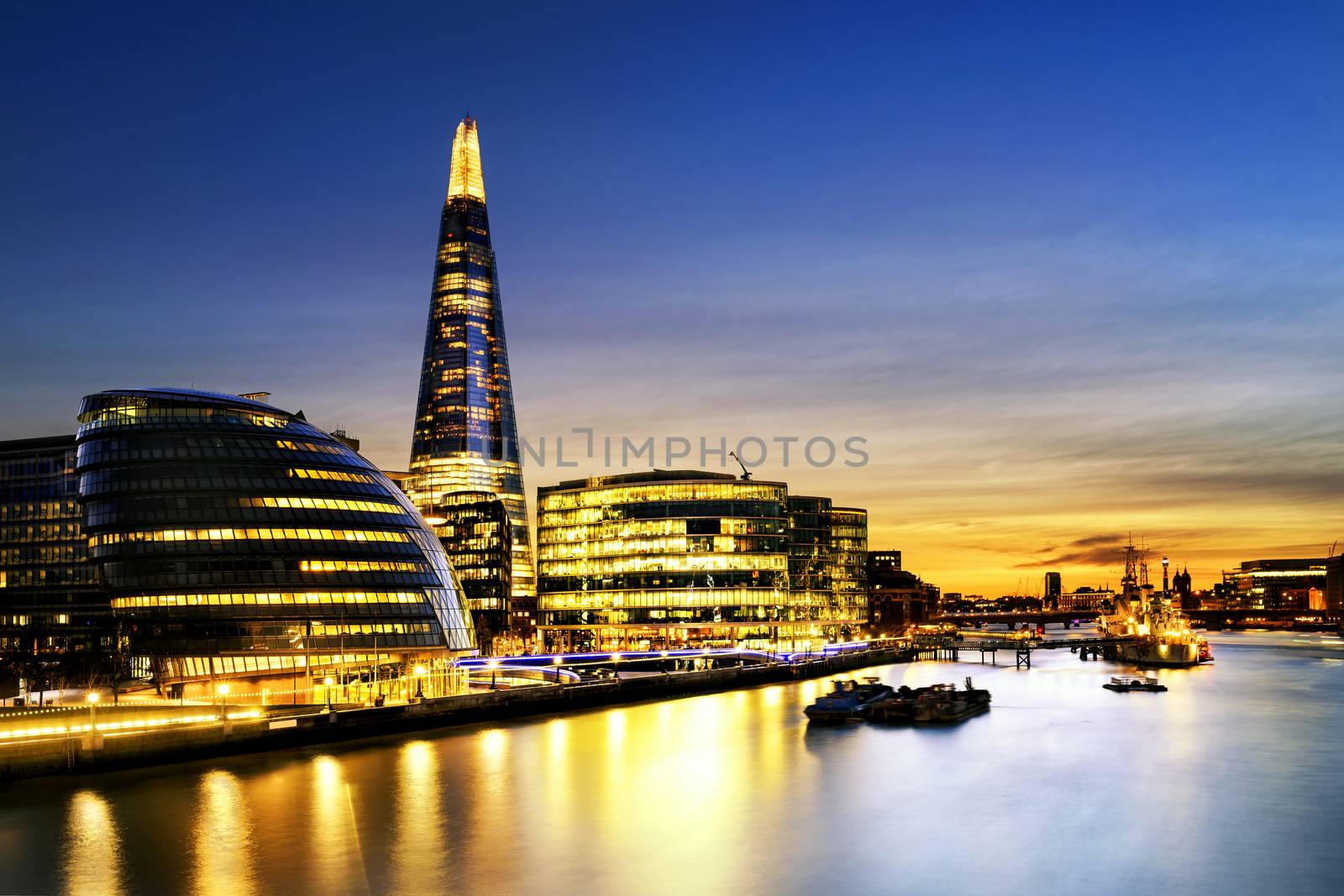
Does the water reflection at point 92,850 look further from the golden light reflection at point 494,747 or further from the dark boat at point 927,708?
the dark boat at point 927,708

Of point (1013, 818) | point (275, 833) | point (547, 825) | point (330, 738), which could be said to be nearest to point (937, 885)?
point (1013, 818)

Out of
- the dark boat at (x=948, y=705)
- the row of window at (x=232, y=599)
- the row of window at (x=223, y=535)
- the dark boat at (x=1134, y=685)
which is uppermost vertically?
the row of window at (x=223, y=535)

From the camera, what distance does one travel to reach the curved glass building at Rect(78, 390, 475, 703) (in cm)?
9081

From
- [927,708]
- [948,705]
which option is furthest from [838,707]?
[948,705]

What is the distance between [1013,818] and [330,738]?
4421 centimetres

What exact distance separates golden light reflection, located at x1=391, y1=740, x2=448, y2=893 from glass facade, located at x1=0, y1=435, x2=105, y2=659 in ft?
250

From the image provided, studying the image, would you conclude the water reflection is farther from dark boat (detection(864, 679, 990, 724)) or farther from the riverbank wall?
dark boat (detection(864, 679, 990, 724))

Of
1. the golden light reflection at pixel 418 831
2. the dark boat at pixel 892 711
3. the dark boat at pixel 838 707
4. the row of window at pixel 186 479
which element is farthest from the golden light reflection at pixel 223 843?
the dark boat at pixel 892 711

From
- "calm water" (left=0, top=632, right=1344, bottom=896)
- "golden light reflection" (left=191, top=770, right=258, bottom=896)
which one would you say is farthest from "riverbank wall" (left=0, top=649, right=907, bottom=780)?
"golden light reflection" (left=191, top=770, right=258, bottom=896)

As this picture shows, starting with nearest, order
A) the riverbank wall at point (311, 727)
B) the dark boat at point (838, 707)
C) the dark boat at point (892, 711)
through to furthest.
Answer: the riverbank wall at point (311, 727) → the dark boat at point (838, 707) → the dark boat at point (892, 711)

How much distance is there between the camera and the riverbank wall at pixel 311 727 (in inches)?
2450

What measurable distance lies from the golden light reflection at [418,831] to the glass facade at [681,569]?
111 meters

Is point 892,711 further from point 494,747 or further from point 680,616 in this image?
point 680,616

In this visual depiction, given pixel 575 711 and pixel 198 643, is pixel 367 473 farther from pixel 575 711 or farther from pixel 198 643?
pixel 575 711
